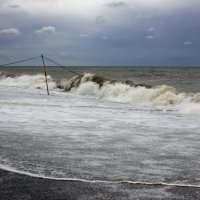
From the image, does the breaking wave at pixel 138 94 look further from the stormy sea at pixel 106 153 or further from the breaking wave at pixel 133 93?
the stormy sea at pixel 106 153

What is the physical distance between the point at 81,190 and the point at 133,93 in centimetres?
1824

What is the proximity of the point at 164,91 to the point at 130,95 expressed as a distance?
88.7 inches

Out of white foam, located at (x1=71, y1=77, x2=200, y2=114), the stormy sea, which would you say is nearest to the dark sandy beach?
the stormy sea

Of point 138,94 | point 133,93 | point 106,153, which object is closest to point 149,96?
point 138,94

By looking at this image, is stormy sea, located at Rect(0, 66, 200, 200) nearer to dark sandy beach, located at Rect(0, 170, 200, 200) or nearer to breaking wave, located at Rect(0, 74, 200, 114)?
dark sandy beach, located at Rect(0, 170, 200, 200)

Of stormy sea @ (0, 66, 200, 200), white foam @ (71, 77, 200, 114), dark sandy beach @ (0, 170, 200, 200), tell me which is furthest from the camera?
white foam @ (71, 77, 200, 114)

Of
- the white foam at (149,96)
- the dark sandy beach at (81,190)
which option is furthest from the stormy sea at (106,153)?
the white foam at (149,96)

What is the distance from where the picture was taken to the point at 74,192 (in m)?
4.66

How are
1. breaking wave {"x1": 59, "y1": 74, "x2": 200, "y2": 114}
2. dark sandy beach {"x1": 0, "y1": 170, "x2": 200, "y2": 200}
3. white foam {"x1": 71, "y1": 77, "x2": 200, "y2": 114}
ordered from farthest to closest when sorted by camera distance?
breaking wave {"x1": 59, "y1": 74, "x2": 200, "y2": 114}, white foam {"x1": 71, "y1": 77, "x2": 200, "y2": 114}, dark sandy beach {"x1": 0, "y1": 170, "x2": 200, "y2": 200}

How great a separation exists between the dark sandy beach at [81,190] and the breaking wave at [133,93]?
33.7 feet

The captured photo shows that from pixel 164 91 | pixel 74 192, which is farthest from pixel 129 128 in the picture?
pixel 164 91

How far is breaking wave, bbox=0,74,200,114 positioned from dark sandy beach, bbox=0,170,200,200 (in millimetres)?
10278

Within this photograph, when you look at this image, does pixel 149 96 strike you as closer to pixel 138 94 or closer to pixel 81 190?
pixel 138 94

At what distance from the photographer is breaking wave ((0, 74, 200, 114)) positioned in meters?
18.3
